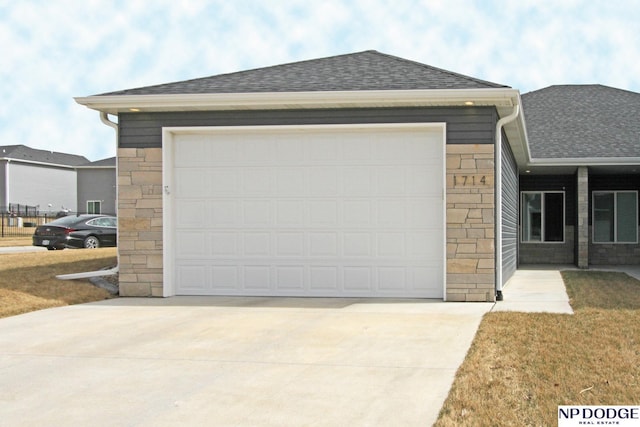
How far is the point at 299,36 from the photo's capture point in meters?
14.4

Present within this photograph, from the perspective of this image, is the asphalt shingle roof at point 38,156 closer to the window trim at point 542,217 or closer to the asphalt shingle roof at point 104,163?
the asphalt shingle roof at point 104,163

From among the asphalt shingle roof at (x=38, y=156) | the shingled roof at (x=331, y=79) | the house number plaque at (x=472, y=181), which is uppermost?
the asphalt shingle roof at (x=38, y=156)

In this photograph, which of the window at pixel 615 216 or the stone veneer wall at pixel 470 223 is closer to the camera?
the stone veneer wall at pixel 470 223

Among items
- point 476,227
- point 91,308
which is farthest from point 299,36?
point 91,308

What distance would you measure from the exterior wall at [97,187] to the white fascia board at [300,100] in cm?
3490

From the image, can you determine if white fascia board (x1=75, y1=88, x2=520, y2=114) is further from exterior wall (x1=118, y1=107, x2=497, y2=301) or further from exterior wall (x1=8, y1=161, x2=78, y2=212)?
exterior wall (x1=8, y1=161, x2=78, y2=212)

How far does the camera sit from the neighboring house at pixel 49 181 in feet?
139

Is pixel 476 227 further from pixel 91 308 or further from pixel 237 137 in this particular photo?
pixel 91 308

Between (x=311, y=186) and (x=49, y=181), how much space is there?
1557 inches

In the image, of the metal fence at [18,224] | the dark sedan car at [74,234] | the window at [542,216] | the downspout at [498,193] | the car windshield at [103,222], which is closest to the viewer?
the downspout at [498,193]

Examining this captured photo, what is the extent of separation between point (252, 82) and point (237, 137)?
917mm

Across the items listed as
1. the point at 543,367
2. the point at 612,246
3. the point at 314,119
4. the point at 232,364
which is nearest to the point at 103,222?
the point at 314,119

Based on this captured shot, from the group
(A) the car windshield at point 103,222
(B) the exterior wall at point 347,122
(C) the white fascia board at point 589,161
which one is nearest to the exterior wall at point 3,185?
(A) the car windshield at point 103,222

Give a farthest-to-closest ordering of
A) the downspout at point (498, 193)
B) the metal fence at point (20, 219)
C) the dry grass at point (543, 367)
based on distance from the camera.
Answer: the metal fence at point (20, 219) < the downspout at point (498, 193) < the dry grass at point (543, 367)
